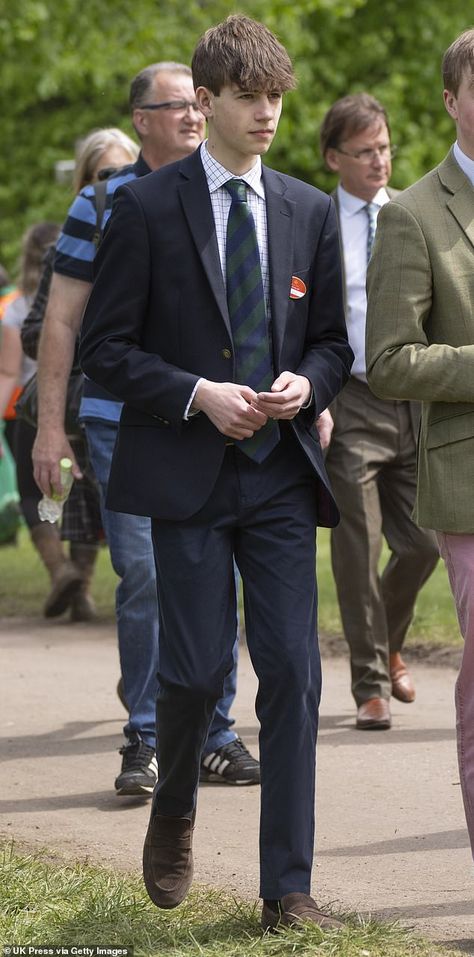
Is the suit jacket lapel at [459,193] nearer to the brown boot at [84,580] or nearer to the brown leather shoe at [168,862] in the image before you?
the brown leather shoe at [168,862]

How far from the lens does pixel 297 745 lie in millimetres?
3910

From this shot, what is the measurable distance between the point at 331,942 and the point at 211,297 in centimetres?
154

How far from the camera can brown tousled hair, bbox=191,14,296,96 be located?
12.8 feet

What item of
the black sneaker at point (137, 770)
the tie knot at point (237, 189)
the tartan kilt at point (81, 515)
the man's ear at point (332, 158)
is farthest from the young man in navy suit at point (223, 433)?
the tartan kilt at point (81, 515)

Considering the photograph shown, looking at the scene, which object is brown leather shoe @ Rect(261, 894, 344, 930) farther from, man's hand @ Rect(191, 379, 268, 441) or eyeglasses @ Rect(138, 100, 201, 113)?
eyeglasses @ Rect(138, 100, 201, 113)

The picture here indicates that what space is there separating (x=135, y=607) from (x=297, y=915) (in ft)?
6.64

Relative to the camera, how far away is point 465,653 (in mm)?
3996

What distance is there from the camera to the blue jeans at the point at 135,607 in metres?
5.62

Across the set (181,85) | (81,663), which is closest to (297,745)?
(181,85)

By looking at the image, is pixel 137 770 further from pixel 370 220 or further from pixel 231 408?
pixel 370 220

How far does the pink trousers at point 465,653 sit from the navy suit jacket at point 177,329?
12.5 inches

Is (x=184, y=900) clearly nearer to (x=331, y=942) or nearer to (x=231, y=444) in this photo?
(x=331, y=942)

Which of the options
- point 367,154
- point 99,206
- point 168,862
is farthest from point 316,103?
point 168,862

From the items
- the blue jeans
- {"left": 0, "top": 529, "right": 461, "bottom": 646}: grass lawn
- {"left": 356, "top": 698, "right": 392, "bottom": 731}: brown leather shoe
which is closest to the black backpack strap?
the blue jeans
